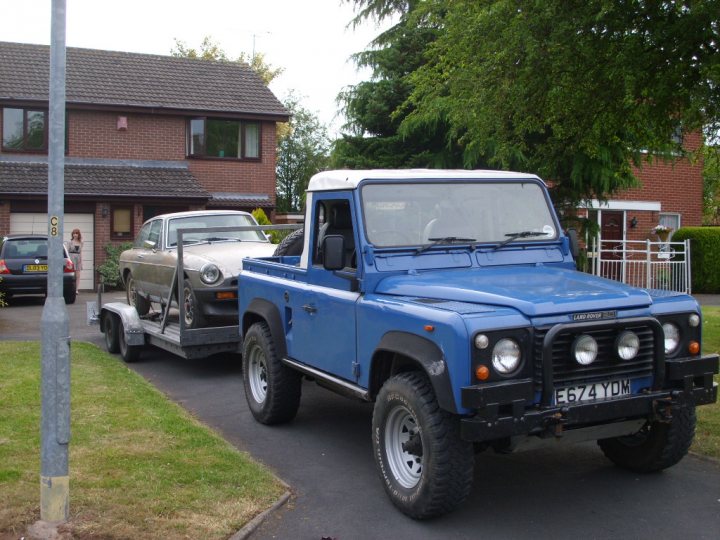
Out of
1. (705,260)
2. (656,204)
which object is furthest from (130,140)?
(705,260)

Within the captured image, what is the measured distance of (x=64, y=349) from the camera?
15.9 ft

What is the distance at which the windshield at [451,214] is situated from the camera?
6328mm

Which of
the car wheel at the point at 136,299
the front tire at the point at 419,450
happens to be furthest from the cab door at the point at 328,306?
the car wheel at the point at 136,299

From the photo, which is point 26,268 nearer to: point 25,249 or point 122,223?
point 25,249

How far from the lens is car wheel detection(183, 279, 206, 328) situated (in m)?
10.0

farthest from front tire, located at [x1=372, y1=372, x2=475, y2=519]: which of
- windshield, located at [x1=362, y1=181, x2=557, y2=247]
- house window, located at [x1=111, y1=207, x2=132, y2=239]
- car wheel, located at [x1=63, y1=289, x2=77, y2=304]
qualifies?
house window, located at [x1=111, y1=207, x2=132, y2=239]

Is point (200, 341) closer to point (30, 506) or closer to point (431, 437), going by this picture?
point (30, 506)

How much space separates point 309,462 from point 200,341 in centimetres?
357

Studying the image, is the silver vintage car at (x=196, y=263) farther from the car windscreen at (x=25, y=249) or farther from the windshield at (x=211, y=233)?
the car windscreen at (x=25, y=249)

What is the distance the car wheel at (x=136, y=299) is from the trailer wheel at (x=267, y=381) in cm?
497

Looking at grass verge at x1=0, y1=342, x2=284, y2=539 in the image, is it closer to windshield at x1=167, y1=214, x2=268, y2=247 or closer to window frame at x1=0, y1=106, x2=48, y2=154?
windshield at x1=167, y1=214, x2=268, y2=247

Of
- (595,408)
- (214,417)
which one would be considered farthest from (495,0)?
(595,408)

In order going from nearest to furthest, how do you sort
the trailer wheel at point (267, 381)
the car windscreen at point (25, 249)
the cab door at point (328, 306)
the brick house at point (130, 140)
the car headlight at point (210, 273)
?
the cab door at point (328, 306) < the trailer wheel at point (267, 381) < the car headlight at point (210, 273) < the car windscreen at point (25, 249) < the brick house at point (130, 140)

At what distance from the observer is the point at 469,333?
15.6 feet
